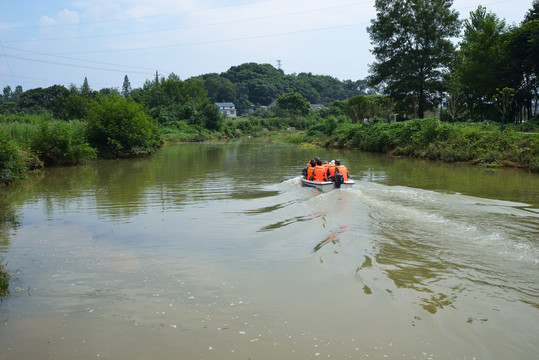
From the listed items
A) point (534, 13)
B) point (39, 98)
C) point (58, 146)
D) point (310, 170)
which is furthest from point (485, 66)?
point (39, 98)

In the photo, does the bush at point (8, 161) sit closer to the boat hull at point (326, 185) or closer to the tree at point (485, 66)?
the boat hull at point (326, 185)

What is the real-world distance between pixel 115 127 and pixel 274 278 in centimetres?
2649

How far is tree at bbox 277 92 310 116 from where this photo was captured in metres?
96.8

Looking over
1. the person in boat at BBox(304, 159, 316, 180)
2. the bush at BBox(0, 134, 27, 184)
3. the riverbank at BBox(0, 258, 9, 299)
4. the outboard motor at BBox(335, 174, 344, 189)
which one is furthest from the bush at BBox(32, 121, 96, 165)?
the riverbank at BBox(0, 258, 9, 299)

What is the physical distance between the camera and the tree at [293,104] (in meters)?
96.8

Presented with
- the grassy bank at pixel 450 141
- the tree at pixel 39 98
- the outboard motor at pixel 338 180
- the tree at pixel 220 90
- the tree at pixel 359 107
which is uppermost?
the tree at pixel 220 90

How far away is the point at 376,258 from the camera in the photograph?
7406 mm

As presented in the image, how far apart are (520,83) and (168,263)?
1451 inches

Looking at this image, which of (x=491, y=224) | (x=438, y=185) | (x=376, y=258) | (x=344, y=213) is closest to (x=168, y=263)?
(x=376, y=258)

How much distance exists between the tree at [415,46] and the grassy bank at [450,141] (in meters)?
5.40

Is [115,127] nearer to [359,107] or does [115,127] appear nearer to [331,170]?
[331,170]

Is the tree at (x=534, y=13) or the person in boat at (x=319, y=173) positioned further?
the tree at (x=534, y=13)

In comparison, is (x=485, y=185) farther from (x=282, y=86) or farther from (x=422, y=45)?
(x=282, y=86)

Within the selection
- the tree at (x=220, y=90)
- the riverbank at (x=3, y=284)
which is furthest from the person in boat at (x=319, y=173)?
the tree at (x=220, y=90)
